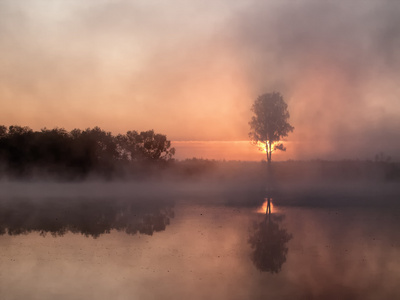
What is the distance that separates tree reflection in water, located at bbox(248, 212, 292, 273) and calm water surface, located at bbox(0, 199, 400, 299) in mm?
53

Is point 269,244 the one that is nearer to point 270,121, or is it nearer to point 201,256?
point 201,256

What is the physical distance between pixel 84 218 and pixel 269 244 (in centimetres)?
1863

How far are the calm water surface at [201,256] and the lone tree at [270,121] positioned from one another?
58798 mm

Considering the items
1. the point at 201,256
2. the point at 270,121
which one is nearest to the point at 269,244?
the point at 201,256

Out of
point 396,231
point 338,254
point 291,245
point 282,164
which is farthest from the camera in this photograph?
point 282,164

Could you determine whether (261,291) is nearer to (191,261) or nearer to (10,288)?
(191,261)

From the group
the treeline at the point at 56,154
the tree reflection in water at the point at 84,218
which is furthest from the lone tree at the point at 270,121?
the tree reflection in water at the point at 84,218

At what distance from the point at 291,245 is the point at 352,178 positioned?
73482 millimetres

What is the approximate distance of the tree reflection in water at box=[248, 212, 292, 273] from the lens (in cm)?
2023

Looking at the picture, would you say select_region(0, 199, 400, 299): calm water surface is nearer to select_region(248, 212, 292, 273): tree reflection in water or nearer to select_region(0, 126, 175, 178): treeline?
select_region(248, 212, 292, 273): tree reflection in water

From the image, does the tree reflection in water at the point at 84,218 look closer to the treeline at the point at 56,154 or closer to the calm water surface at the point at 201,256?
the calm water surface at the point at 201,256

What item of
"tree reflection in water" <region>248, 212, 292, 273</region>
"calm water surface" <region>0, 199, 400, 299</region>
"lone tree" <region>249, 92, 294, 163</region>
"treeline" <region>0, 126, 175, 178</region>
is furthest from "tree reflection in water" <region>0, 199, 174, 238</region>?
"lone tree" <region>249, 92, 294, 163</region>

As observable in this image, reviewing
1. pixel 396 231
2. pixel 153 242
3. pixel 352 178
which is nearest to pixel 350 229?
pixel 396 231

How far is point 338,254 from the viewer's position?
2241cm
